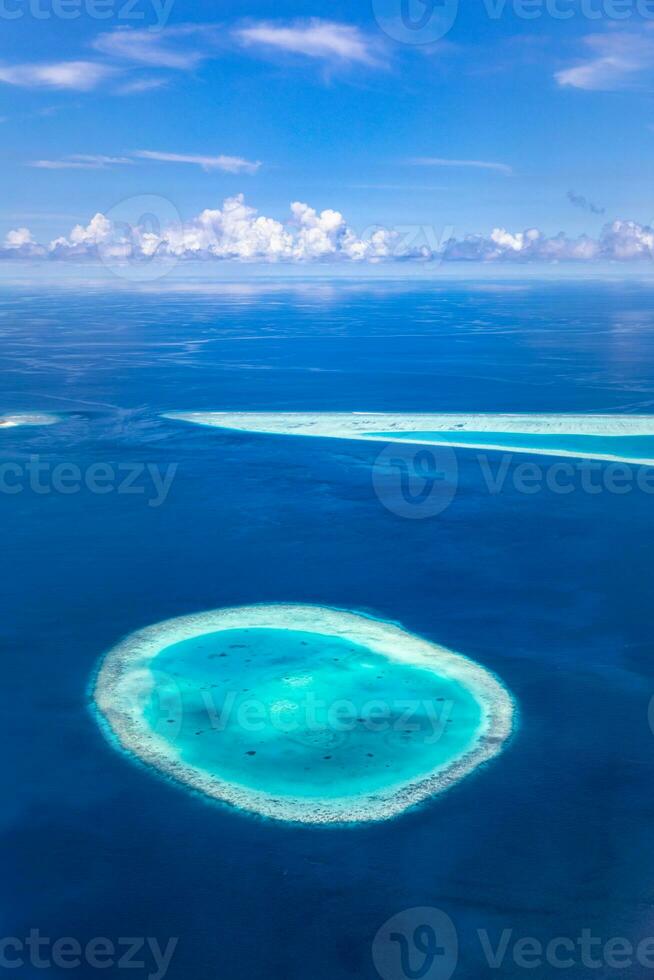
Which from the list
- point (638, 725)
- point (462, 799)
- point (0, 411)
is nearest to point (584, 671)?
point (638, 725)

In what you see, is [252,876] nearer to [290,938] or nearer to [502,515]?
[290,938]

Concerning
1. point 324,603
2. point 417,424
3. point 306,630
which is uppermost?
point 417,424

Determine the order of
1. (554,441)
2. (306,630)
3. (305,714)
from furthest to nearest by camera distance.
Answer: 1. (554,441)
2. (306,630)
3. (305,714)

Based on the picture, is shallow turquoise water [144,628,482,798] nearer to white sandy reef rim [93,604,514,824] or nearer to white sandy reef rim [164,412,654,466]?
white sandy reef rim [93,604,514,824]

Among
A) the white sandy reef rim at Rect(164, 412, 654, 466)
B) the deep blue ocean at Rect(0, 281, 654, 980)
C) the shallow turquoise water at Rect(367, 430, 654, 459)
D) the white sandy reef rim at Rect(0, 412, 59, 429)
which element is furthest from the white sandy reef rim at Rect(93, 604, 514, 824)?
the white sandy reef rim at Rect(0, 412, 59, 429)

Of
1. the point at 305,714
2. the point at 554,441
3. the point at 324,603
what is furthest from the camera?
the point at 554,441

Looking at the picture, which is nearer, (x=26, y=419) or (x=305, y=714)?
(x=305, y=714)

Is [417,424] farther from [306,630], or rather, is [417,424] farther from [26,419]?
[306,630]

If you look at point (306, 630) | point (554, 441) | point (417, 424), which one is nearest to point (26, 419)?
point (417, 424)
